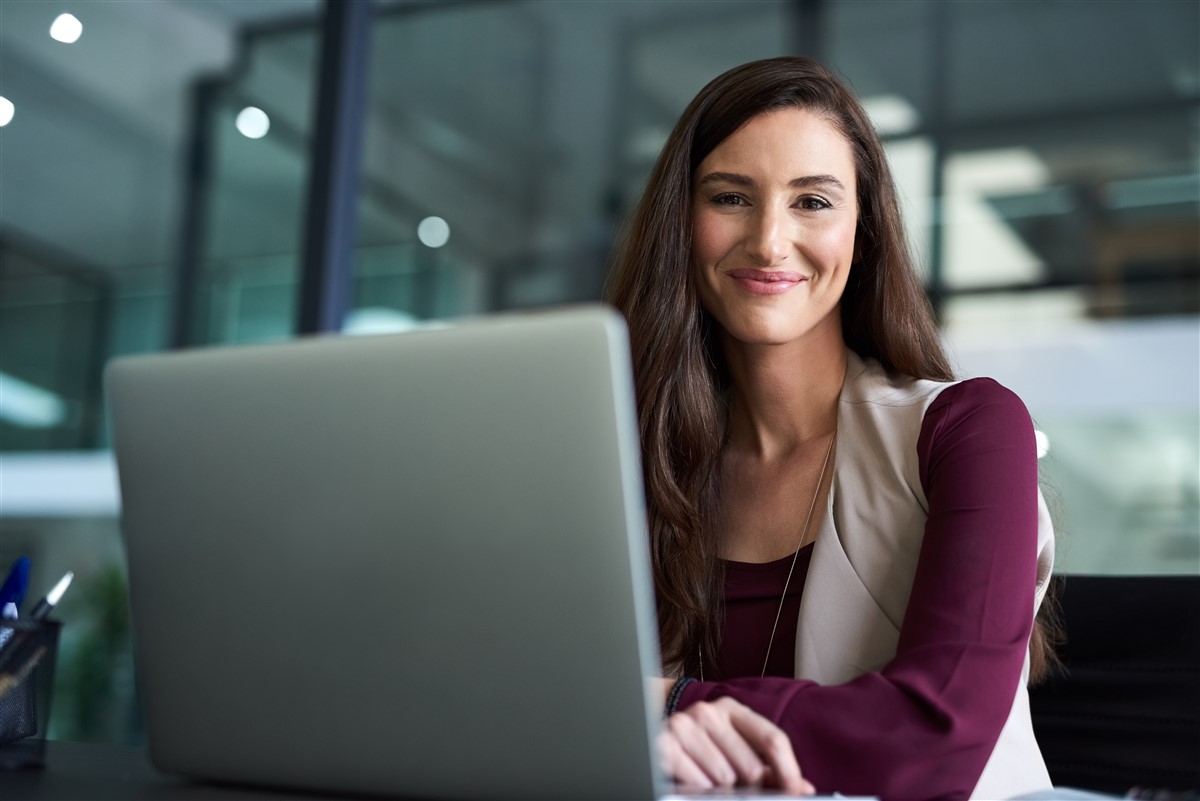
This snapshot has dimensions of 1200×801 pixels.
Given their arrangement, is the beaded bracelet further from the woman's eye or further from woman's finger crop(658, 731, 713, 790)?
the woman's eye

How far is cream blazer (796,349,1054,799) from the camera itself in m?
1.29

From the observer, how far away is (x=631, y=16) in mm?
4242

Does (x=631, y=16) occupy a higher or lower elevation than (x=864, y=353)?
higher

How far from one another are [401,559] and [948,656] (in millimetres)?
542

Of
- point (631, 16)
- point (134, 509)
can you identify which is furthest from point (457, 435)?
point (631, 16)

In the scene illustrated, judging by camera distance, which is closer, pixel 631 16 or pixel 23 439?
pixel 23 439

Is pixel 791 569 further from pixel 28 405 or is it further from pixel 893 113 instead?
pixel 893 113

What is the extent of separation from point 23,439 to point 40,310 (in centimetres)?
37

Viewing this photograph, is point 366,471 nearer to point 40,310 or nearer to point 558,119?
point 40,310

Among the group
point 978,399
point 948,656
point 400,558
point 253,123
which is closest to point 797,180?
point 978,399

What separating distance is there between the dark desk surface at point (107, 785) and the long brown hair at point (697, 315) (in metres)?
0.67

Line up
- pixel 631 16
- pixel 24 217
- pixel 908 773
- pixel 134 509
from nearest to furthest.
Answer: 1. pixel 134 509
2. pixel 908 773
3. pixel 24 217
4. pixel 631 16

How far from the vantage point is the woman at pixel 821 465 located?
3.46 ft

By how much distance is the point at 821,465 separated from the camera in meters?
Result: 1.58
